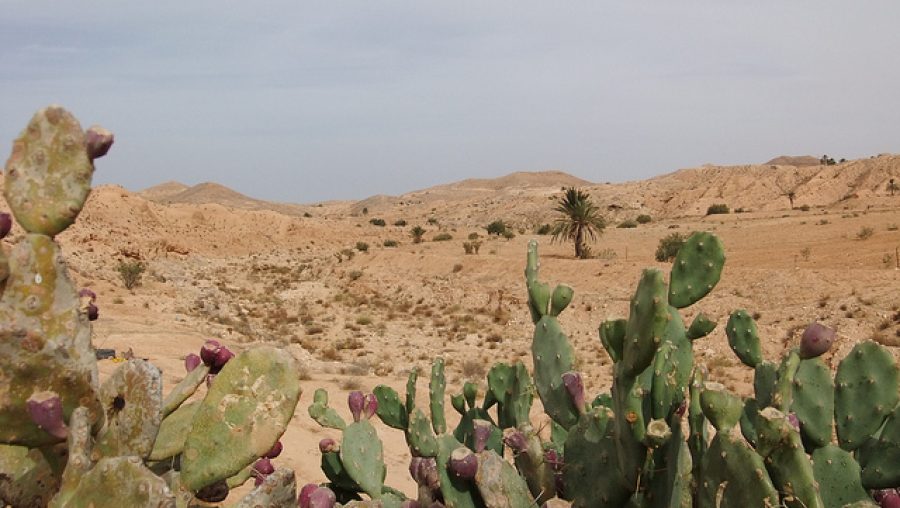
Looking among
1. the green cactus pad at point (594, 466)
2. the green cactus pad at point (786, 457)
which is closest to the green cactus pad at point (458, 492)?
the green cactus pad at point (594, 466)

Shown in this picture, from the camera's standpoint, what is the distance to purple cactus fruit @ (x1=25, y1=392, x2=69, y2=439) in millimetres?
1986

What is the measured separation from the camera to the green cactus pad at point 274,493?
218 cm

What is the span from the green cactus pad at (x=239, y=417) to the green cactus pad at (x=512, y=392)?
169 centimetres

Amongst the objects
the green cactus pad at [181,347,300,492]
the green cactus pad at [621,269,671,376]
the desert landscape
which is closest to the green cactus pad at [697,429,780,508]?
the green cactus pad at [621,269,671,376]

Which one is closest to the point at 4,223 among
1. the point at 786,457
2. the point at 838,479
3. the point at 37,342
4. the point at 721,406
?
the point at 37,342

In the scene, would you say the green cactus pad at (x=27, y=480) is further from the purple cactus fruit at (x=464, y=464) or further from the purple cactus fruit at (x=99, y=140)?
the purple cactus fruit at (x=464, y=464)

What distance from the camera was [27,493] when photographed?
8.16ft

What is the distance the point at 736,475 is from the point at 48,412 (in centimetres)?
189

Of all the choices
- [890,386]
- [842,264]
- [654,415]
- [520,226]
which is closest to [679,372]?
[654,415]

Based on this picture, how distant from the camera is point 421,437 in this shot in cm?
329

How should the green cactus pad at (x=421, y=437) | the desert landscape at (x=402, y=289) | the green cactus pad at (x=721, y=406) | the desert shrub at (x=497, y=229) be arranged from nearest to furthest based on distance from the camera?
1. the green cactus pad at (x=721, y=406)
2. the green cactus pad at (x=421, y=437)
3. the desert landscape at (x=402, y=289)
4. the desert shrub at (x=497, y=229)

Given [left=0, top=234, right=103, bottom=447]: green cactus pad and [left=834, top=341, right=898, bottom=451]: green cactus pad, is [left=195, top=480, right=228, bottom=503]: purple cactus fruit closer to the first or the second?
[left=0, top=234, right=103, bottom=447]: green cactus pad

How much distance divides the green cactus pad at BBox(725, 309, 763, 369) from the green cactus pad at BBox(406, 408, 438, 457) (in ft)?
4.47

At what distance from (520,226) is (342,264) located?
2751cm
